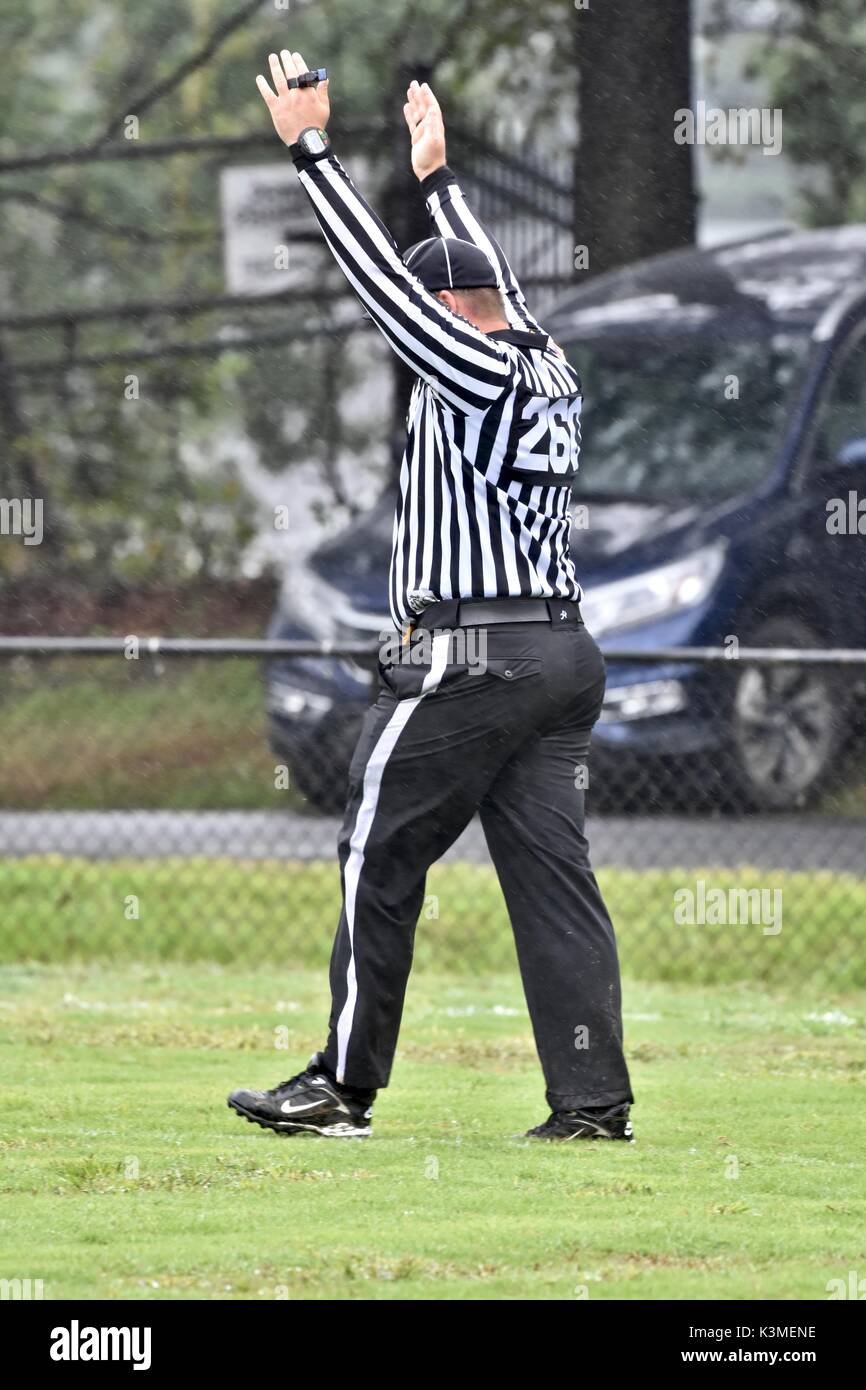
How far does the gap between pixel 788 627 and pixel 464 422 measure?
224 inches

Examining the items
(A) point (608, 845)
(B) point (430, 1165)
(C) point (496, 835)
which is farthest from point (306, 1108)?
(A) point (608, 845)

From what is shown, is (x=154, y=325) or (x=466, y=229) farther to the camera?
(x=154, y=325)

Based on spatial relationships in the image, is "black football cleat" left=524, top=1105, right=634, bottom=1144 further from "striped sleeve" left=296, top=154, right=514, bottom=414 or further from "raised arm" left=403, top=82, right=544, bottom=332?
"raised arm" left=403, top=82, right=544, bottom=332

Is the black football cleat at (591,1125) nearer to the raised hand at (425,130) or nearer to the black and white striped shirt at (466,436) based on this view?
the black and white striped shirt at (466,436)

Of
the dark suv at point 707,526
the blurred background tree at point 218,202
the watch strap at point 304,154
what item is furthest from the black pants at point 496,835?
the blurred background tree at point 218,202

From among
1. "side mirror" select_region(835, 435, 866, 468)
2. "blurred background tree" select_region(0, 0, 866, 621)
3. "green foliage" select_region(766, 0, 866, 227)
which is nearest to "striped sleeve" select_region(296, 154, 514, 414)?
"side mirror" select_region(835, 435, 866, 468)

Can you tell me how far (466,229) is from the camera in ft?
18.5

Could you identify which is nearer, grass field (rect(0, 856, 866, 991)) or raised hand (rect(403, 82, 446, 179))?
raised hand (rect(403, 82, 446, 179))

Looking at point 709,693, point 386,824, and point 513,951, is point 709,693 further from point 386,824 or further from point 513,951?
point 386,824

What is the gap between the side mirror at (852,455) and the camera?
11037 mm

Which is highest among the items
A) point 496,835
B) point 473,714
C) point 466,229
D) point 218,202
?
point 218,202

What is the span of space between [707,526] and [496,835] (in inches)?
212

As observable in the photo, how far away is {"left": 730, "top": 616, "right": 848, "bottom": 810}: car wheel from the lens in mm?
9492

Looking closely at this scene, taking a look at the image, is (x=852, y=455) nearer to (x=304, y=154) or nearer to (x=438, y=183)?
(x=438, y=183)
